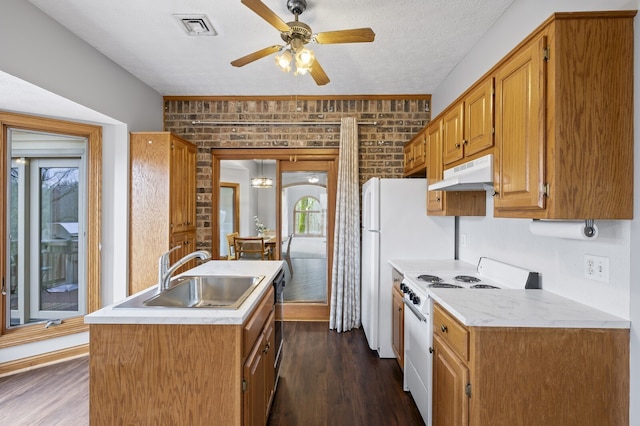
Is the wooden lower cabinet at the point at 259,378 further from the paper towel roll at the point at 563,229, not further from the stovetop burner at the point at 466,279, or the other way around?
the paper towel roll at the point at 563,229

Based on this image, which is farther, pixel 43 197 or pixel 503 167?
pixel 43 197

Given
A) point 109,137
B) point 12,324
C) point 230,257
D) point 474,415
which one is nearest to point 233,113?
point 109,137

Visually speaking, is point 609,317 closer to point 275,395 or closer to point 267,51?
point 275,395

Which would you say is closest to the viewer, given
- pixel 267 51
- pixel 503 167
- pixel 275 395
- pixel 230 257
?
pixel 503 167

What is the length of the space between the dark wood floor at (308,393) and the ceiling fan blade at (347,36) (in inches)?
93.2

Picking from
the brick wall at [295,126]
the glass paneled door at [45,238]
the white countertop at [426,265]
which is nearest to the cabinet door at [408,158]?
the brick wall at [295,126]

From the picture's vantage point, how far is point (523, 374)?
1.38 metres

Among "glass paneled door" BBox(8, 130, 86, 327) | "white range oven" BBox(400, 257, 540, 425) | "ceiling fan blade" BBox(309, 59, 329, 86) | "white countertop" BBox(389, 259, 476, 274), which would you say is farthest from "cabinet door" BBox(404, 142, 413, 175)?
"glass paneled door" BBox(8, 130, 86, 327)

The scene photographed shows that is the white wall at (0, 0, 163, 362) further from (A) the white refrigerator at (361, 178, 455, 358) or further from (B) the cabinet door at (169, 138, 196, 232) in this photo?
(A) the white refrigerator at (361, 178, 455, 358)

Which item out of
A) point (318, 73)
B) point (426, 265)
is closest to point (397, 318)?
point (426, 265)

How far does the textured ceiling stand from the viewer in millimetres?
2172

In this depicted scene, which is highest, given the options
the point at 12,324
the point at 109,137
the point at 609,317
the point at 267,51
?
the point at 267,51

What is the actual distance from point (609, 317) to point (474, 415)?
0.70m

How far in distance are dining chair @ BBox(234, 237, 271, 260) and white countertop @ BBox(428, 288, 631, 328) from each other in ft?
8.84
